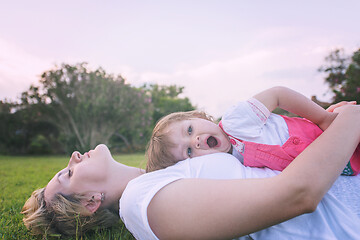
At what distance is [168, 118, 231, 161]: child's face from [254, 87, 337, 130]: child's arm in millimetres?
428

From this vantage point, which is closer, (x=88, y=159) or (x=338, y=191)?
(x=338, y=191)

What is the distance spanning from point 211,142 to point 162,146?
42 centimetres

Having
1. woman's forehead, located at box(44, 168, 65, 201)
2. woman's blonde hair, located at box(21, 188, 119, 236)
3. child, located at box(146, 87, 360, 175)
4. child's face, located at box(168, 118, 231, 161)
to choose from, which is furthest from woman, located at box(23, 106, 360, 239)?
woman's forehead, located at box(44, 168, 65, 201)

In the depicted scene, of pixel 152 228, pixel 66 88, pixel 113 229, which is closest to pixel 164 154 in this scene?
pixel 113 229

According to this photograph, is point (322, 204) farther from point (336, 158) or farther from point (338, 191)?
point (336, 158)

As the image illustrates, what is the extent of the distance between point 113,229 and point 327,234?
1733 mm

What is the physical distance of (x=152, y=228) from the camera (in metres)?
1.26

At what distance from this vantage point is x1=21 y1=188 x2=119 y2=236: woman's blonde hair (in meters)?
2.03

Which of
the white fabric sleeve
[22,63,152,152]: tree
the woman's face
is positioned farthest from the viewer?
[22,63,152,152]: tree

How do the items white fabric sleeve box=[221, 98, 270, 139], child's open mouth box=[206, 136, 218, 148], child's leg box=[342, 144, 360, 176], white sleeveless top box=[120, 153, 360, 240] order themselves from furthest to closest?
child's open mouth box=[206, 136, 218, 148]
white fabric sleeve box=[221, 98, 270, 139]
child's leg box=[342, 144, 360, 176]
white sleeveless top box=[120, 153, 360, 240]

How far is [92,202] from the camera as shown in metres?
2.06

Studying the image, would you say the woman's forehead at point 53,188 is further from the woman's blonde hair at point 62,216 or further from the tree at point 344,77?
the tree at point 344,77

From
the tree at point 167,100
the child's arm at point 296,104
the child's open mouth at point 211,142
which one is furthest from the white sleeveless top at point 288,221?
the tree at point 167,100

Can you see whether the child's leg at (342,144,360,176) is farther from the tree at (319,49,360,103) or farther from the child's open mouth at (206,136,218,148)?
the tree at (319,49,360,103)
